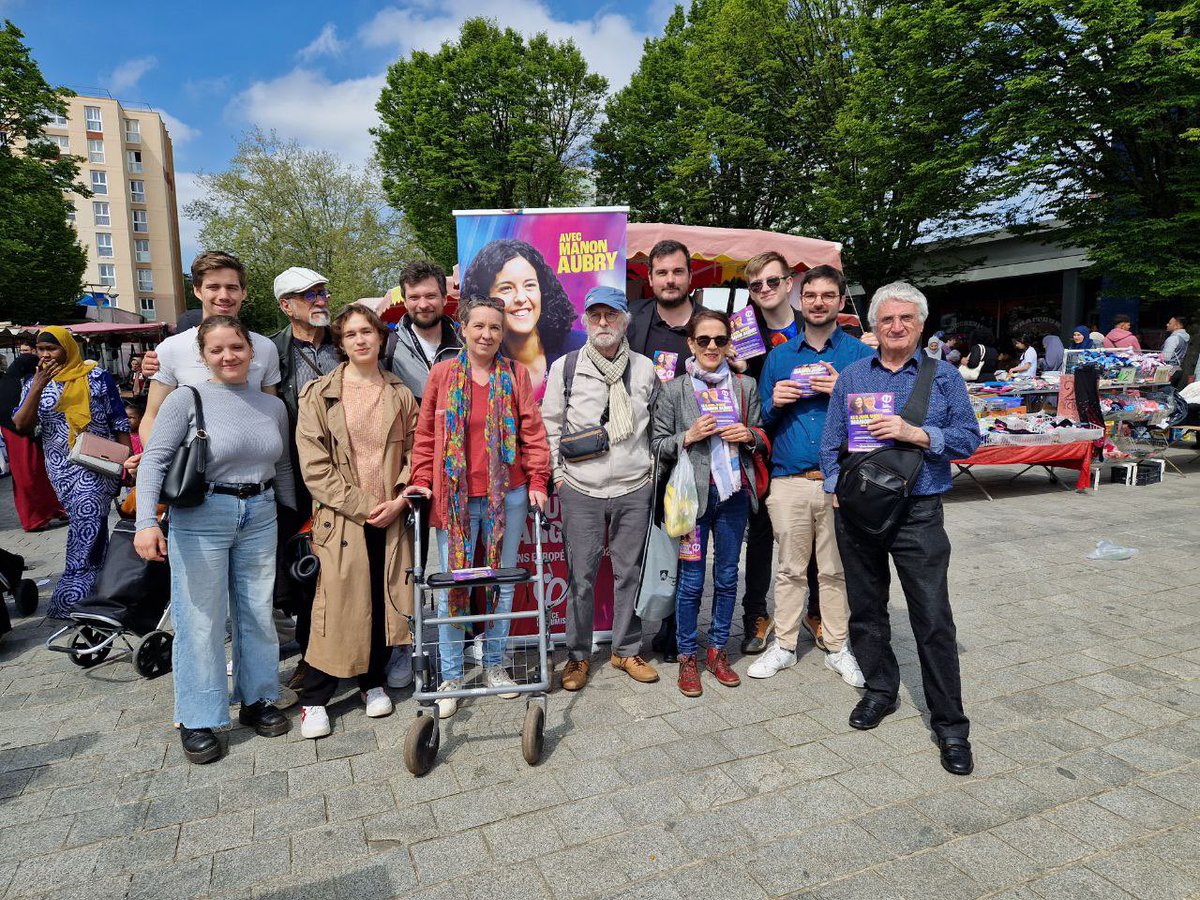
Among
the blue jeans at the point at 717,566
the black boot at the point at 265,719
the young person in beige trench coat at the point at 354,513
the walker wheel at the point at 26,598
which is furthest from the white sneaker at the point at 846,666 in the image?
the walker wheel at the point at 26,598

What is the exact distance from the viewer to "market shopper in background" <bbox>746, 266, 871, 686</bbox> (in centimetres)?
359

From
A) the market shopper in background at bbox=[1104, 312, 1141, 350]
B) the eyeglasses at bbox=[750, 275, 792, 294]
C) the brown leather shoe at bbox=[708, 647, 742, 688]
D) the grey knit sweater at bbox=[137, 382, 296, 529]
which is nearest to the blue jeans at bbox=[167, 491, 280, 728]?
the grey knit sweater at bbox=[137, 382, 296, 529]

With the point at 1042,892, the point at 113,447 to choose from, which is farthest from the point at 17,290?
the point at 1042,892

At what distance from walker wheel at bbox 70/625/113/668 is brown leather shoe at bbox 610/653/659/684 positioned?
304 cm

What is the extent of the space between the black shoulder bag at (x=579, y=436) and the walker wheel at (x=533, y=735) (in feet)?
4.12

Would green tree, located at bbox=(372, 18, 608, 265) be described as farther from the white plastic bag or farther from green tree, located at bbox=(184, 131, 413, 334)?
the white plastic bag

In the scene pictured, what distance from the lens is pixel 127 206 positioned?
59031 millimetres

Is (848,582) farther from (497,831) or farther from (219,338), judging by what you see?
(219,338)

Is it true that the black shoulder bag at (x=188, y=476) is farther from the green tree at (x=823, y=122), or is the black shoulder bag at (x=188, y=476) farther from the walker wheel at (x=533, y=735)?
the green tree at (x=823, y=122)

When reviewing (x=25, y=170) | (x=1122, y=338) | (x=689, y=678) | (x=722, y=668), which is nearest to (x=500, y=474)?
(x=689, y=678)

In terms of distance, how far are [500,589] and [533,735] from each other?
810mm

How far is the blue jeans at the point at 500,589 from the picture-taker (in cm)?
339

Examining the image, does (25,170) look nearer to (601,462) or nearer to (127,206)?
(601,462)

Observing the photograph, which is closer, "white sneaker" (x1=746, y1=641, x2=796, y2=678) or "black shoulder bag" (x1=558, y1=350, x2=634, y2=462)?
"black shoulder bag" (x1=558, y1=350, x2=634, y2=462)
